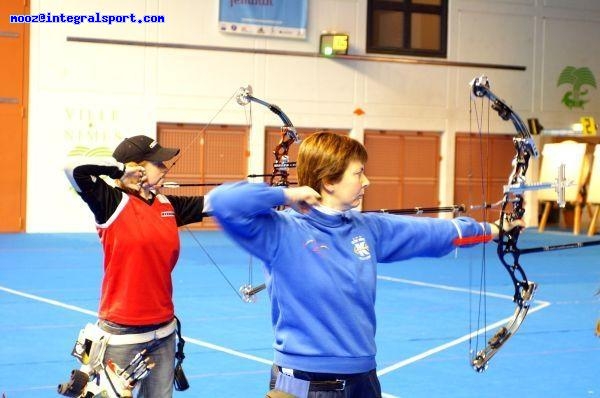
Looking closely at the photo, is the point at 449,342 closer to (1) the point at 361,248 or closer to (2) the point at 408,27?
(1) the point at 361,248

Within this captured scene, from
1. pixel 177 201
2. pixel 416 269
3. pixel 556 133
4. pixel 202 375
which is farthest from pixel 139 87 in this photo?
pixel 177 201

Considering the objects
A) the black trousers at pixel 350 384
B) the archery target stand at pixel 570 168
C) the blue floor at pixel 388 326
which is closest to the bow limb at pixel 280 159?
the blue floor at pixel 388 326

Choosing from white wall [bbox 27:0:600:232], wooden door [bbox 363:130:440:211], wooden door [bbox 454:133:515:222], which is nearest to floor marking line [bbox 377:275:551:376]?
white wall [bbox 27:0:600:232]

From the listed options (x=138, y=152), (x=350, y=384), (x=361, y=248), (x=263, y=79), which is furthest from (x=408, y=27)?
(x=350, y=384)

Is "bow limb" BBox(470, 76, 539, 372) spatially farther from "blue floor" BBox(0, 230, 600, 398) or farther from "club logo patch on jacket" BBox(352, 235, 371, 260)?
"blue floor" BBox(0, 230, 600, 398)

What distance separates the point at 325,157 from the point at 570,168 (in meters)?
19.7

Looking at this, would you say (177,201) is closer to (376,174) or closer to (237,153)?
(237,153)

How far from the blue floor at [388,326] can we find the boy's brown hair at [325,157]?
359cm

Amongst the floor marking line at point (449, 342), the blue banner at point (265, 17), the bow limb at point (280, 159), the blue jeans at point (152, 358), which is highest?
the blue banner at point (265, 17)

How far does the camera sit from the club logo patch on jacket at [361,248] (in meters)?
3.64

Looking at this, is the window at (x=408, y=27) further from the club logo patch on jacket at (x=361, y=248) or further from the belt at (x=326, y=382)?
the belt at (x=326, y=382)

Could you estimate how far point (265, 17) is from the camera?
21625mm

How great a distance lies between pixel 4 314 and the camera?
33.4 ft

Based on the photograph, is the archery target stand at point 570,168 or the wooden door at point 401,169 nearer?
the archery target stand at point 570,168
